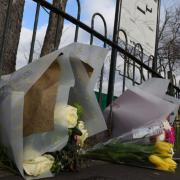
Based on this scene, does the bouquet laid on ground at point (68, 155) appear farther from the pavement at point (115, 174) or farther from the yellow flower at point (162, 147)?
the yellow flower at point (162, 147)

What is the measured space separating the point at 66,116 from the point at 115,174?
29.2 inches

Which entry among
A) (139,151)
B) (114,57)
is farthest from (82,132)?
(114,57)

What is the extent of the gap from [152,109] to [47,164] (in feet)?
4.34

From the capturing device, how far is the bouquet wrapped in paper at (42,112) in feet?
7.97

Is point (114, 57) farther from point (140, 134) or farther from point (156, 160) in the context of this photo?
point (156, 160)

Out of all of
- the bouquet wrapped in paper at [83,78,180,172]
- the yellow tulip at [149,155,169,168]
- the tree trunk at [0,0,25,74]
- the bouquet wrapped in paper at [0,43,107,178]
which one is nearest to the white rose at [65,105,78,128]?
Result: the bouquet wrapped in paper at [0,43,107,178]

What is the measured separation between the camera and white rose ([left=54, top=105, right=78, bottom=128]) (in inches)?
104

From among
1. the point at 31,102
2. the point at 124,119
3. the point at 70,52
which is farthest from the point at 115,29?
the point at 31,102

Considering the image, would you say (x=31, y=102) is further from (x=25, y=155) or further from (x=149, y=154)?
(x=149, y=154)

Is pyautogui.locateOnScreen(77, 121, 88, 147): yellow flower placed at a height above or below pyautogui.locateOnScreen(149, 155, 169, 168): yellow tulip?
above

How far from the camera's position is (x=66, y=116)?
2668mm

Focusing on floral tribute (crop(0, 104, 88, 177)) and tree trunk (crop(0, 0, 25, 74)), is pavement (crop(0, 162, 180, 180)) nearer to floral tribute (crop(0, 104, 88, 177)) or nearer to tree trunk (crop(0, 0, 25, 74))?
floral tribute (crop(0, 104, 88, 177))

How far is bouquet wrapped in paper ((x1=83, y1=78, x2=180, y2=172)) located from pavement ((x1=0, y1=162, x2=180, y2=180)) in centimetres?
6

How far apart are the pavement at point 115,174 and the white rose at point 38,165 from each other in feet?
0.41
